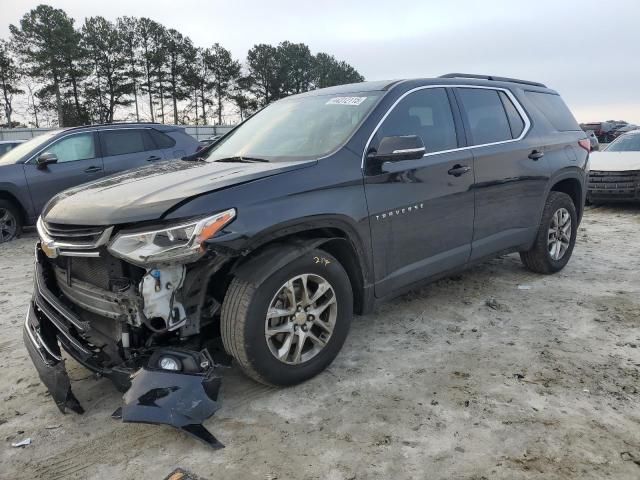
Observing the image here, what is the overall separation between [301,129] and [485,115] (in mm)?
1665

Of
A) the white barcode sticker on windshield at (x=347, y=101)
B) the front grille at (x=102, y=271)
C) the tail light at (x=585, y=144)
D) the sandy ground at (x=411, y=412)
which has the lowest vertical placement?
the sandy ground at (x=411, y=412)

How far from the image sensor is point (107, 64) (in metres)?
45.5

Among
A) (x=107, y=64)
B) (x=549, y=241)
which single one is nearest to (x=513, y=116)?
(x=549, y=241)

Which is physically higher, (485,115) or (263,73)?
(263,73)

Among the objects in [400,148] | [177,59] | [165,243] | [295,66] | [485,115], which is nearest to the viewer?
[165,243]

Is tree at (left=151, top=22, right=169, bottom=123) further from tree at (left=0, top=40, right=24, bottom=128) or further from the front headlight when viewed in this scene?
the front headlight

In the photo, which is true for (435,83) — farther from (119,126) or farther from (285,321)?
(119,126)

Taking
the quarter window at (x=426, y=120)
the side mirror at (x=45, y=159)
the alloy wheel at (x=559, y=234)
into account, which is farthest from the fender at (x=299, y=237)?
the side mirror at (x=45, y=159)

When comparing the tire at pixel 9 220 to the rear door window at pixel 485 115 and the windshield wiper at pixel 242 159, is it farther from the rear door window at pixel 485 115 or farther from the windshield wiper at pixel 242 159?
the rear door window at pixel 485 115

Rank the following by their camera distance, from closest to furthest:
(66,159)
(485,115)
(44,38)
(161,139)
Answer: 1. (485,115)
2. (66,159)
3. (161,139)
4. (44,38)

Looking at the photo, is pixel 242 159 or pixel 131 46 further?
pixel 131 46

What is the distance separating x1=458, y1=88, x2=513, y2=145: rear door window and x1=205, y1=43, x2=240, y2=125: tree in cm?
5075

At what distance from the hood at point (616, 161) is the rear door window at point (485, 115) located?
5749 millimetres

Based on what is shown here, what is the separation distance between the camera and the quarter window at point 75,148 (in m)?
7.97
